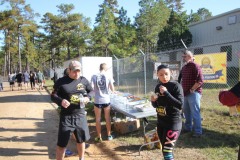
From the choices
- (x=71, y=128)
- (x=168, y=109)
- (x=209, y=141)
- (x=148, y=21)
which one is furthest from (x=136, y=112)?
(x=148, y=21)

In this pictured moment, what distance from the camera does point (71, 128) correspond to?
4133mm

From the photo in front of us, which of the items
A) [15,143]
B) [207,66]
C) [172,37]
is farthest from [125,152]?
[172,37]

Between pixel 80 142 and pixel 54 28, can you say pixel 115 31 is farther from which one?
pixel 80 142

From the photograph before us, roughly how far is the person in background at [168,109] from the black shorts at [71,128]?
1.33 metres

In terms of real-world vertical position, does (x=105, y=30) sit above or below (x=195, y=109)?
above

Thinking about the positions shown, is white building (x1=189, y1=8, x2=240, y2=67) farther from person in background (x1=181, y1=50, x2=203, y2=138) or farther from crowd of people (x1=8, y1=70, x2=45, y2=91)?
crowd of people (x1=8, y1=70, x2=45, y2=91)

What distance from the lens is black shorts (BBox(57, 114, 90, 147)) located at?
4090mm

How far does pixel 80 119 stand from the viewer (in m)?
4.23

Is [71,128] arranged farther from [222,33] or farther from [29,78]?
[29,78]

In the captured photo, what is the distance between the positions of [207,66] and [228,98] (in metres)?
6.71

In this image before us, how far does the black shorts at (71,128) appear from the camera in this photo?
4.09 metres

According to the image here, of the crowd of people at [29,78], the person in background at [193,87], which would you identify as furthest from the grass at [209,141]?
the crowd of people at [29,78]

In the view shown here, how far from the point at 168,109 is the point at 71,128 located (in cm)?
161

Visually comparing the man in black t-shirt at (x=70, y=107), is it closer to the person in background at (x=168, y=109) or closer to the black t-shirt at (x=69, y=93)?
the black t-shirt at (x=69, y=93)
